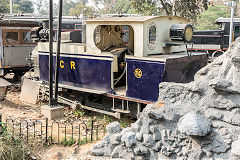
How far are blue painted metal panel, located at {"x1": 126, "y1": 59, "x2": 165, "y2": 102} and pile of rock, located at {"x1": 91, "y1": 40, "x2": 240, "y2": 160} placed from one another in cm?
246

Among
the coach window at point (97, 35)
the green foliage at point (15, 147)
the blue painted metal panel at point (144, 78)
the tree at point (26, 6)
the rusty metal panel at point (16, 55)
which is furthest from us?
the tree at point (26, 6)

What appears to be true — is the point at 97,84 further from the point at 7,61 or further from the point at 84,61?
the point at 7,61

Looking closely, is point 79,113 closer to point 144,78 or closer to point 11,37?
point 144,78

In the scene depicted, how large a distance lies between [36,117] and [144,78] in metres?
3.54

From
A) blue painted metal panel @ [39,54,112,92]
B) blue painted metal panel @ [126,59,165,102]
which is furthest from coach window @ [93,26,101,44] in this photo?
blue painted metal panel @ [126,59,165,102]

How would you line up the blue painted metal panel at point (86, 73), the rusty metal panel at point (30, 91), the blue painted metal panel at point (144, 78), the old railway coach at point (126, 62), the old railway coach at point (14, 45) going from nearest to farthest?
the blue painted metal panel at point (144, 78) < the old railway coach at point (126, 62) < the blue painted metal panel at point (86, 73) < the rusty metal panel at point (30, 91) < the old railway coach at point (14, 45)

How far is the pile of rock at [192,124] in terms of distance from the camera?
175 inches

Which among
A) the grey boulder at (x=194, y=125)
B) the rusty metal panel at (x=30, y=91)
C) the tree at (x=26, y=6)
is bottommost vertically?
the rusty metal panel at (x=30, y=91)

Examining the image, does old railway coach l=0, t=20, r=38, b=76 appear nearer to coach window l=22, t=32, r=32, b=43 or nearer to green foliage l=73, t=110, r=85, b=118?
coach window l=22, t=32, r=32, b=43

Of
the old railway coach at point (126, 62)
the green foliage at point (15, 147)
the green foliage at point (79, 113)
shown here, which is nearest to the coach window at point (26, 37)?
the old railway coach at point (126, 62)

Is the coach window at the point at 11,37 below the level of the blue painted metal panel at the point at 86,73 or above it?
above

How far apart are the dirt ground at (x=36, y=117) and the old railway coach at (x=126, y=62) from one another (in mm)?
1271

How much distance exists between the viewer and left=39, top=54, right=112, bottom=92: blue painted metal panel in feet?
29.0

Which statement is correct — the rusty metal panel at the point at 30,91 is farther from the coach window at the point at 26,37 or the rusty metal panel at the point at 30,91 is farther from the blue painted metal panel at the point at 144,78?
the blue painted metal panel at the point at 144,78
